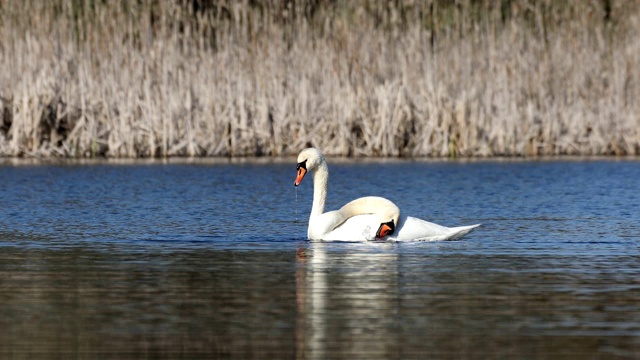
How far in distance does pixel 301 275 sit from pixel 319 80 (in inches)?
530

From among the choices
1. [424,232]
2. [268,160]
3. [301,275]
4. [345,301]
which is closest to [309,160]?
[424,232]

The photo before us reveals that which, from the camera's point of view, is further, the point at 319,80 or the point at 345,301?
the point at 319,80

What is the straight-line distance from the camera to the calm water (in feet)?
23.5

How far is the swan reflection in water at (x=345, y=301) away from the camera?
7051mm

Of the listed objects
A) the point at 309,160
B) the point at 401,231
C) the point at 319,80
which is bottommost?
the point at 401,231

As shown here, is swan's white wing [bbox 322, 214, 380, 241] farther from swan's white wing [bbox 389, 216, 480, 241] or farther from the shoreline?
the shoreline

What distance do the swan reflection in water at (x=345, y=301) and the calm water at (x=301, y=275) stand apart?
1 centimetres

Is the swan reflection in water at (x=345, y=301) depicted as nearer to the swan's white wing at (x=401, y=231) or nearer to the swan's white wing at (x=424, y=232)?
the swan's white wing at (x=401, y=231)

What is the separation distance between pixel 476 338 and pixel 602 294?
1.84 m

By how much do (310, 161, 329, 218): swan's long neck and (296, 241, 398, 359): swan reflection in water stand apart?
3.91 feet

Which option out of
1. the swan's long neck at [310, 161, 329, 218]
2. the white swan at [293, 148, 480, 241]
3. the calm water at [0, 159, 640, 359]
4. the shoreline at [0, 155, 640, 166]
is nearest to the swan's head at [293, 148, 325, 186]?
the swan's long neck at [310, 161, 329, 218]

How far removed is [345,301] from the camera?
28.0 feet

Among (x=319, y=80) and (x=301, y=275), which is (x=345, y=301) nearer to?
(x=301, y=275)

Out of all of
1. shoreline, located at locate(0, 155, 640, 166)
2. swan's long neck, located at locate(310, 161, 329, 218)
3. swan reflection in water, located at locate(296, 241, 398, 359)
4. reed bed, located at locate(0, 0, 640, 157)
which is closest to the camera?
swan reflection in water, located at locate(296, 241, 398, 359)
